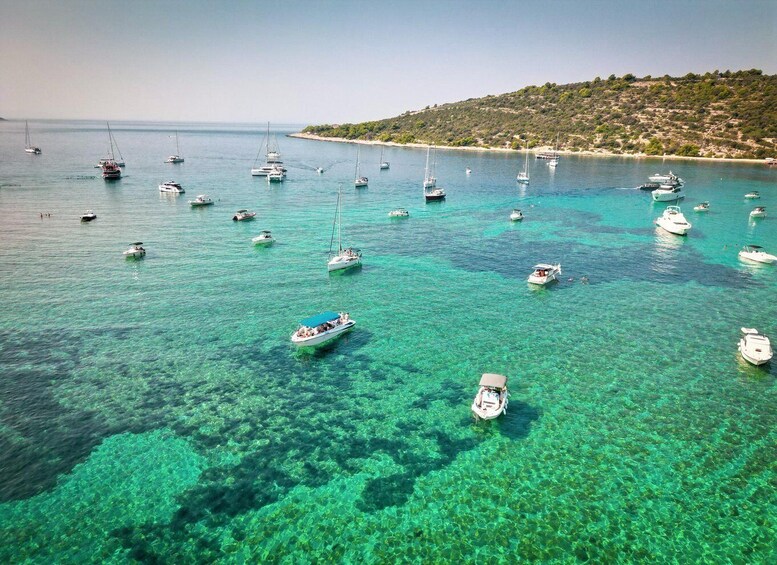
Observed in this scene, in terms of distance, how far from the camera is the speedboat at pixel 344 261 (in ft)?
220

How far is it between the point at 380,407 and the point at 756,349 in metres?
35.8

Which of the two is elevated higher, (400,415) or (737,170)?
(737,170)

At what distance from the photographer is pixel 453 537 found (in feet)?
84.1

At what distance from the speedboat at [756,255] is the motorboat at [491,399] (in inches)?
2568

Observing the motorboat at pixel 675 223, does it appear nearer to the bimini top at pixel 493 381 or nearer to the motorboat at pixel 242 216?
the bimini top at pixel 493 381

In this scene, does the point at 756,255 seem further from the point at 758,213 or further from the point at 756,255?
the point at 758,213

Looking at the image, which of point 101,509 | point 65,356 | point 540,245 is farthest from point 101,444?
point 540,245

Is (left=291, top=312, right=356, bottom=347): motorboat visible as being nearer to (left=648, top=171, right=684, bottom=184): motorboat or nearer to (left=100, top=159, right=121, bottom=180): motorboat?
(left=100, top=159, right=121, bottom=180): motorboat

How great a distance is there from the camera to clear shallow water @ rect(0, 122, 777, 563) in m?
26.0

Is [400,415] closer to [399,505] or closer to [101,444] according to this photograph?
[399,505]

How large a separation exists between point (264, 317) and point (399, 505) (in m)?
30.6

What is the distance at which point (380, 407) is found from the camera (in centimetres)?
3716

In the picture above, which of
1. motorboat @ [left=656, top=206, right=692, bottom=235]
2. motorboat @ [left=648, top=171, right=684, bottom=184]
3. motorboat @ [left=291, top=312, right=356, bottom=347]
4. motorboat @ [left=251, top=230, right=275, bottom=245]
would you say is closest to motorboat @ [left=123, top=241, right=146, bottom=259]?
motorboat @ [left=251, top=230, right=275, bottom=245]

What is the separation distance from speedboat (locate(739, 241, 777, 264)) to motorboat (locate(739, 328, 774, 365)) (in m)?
40.2
